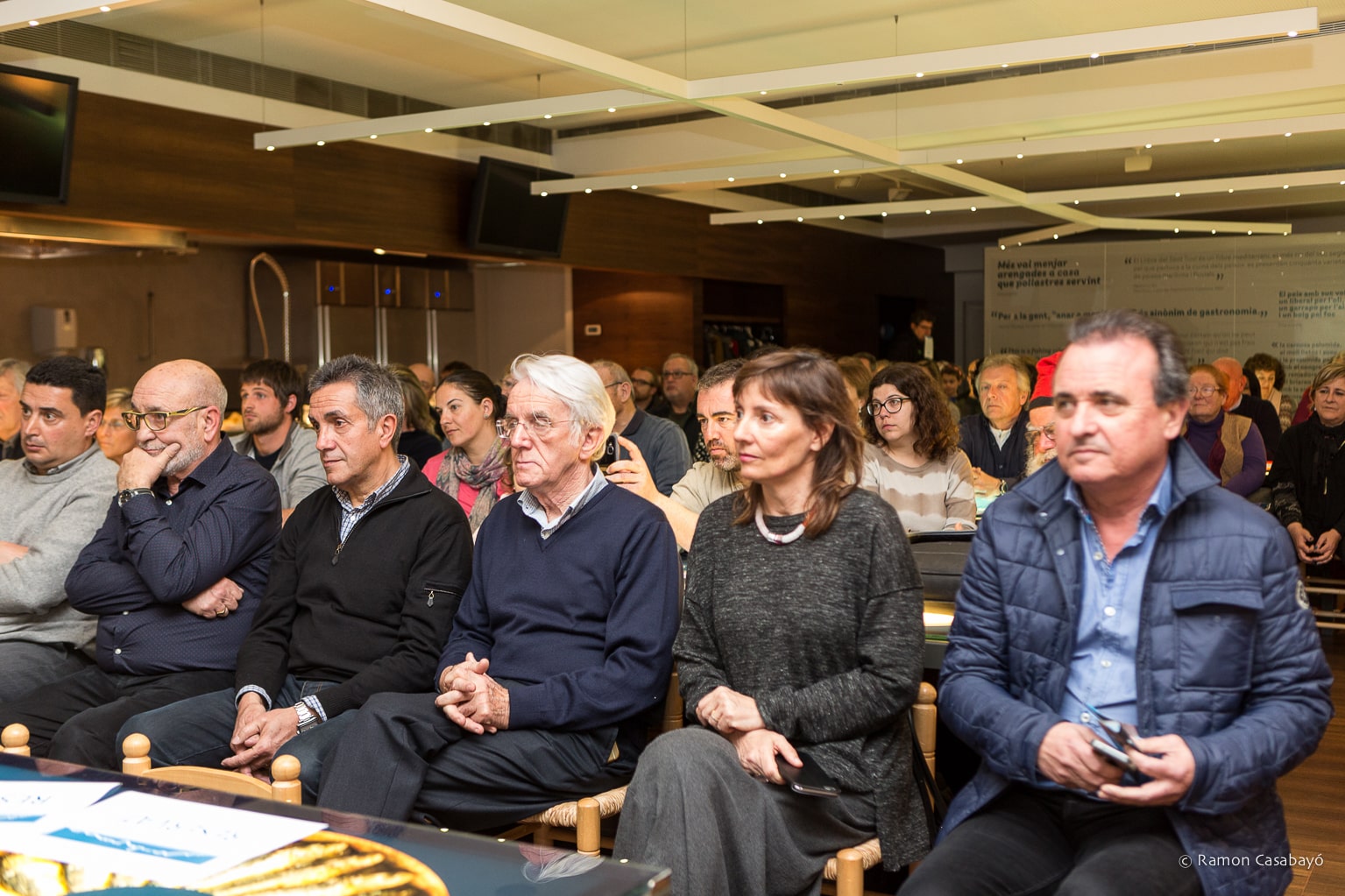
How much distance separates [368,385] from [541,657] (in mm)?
926

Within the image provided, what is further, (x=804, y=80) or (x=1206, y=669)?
(x=804, y=80)

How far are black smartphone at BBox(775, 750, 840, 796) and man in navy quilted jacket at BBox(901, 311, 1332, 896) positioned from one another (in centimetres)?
22

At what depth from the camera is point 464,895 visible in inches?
59.9

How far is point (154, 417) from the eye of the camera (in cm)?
330

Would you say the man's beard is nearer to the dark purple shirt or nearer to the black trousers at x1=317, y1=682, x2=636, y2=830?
the black trousers at x1=317, y1=682, x2=636, y2=830

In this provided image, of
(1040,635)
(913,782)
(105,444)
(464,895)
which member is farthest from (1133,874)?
(105,444)

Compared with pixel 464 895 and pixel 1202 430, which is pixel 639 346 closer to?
pixel 1202 430

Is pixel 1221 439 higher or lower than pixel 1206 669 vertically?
higher

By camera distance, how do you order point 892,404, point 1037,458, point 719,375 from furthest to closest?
point 892,404 → point 1037,458 → point 719,375

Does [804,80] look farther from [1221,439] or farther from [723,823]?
[723,823]

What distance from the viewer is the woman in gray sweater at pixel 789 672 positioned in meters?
2.21

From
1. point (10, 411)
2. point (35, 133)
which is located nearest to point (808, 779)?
point (10, 411)

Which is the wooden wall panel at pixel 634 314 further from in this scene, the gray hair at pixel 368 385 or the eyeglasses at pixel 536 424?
the eyeglasses at pixel 536 424

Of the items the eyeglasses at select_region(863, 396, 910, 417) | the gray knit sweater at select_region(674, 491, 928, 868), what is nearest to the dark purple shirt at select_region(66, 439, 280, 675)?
the gray knit sweater at select_region(674, 491, 928, 868)
